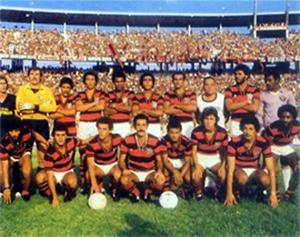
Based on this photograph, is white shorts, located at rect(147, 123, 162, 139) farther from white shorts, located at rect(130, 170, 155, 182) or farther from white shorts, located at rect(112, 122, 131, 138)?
white shorts, located at rect(130, 170, 155, 182)

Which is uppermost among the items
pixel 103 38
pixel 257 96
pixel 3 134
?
pixel 103 38

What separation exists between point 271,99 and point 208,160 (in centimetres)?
117

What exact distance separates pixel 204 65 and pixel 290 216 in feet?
29.4

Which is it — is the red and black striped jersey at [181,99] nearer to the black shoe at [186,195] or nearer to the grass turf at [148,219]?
the black shoe at [186,195]

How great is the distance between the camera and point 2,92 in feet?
17.9

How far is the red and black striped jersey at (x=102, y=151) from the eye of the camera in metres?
5.38

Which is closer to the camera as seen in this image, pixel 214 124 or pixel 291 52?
pixel 214 124

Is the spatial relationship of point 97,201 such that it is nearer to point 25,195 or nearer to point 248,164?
point 25,195

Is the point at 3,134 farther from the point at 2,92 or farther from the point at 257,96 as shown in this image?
the point at 257,96

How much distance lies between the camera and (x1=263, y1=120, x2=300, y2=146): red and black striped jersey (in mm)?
5574

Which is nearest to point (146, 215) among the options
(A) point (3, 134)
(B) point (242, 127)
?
(B) point (242, 127)

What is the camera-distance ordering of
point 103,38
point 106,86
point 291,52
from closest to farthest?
point 106,86
point 103,38
point 291,52

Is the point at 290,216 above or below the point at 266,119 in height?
below

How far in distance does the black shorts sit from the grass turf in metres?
0.87
